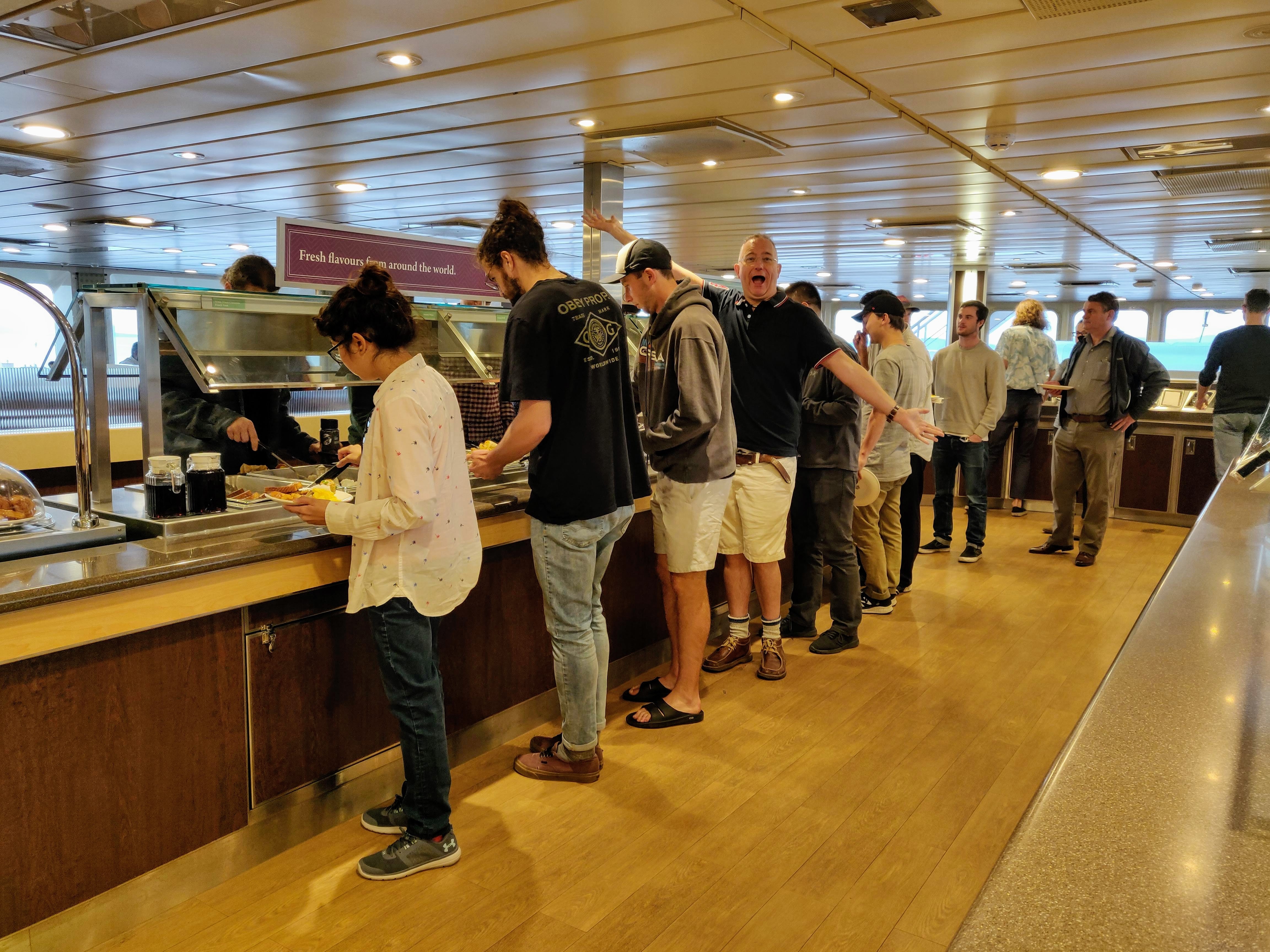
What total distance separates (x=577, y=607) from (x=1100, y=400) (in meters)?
4.64

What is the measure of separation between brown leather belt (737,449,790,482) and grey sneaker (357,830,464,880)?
1.93m

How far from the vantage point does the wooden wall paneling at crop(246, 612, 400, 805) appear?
2551mm

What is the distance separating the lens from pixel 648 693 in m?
3.81

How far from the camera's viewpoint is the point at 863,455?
463cm

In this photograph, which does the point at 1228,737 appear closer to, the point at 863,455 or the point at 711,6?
the point at 711,6

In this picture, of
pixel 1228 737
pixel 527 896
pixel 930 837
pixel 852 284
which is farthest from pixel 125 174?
pixel 852 284

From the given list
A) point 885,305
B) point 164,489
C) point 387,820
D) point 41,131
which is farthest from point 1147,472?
point 41,131

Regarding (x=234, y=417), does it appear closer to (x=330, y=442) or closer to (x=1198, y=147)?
(x=330, y=442)

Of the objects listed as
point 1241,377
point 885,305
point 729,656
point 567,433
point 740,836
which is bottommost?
point 740,836

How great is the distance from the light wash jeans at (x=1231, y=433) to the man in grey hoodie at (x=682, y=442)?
16.6 feet

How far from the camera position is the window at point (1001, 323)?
650 inches

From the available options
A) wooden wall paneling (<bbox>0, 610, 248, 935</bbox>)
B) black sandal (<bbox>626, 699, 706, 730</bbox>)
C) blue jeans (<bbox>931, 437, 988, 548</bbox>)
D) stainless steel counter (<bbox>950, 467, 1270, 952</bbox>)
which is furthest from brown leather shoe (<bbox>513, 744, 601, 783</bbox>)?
blue jeans (<bbox>931, 437, 988, 548</bbox>)

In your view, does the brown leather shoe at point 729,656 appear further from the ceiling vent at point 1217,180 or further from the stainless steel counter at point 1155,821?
the ceiling vent at point 1217,180

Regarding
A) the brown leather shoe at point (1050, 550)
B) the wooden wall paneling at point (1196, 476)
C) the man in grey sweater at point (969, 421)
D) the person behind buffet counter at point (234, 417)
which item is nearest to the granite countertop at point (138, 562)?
the person behind buffet counter at point (234, 417)
